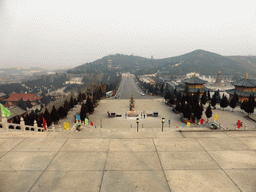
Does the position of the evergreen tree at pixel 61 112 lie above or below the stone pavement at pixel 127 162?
below

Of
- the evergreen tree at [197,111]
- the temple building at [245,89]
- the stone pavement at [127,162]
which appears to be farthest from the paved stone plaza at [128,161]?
the temple building at [245,89]

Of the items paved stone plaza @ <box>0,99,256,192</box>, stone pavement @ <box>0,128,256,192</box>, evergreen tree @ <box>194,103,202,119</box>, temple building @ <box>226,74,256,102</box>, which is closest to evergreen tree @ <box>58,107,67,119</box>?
paved stone plaza @ <box>0,99,256,192</box>

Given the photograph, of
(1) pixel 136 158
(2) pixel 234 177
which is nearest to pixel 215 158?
(2) pixel 234 177

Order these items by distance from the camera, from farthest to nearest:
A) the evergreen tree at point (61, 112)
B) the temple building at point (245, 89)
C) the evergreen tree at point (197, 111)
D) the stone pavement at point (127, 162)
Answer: the temple building at point (245, 89)
the evergreen tree at point (61, 112)
the evergreen tree at point (197, 111)
the stone pavement at point (127, 162)

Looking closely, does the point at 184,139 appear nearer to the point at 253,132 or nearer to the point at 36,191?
the point at 253,132

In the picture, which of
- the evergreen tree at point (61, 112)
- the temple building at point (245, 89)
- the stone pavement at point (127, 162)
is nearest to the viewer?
the stone pavement at point (127, 162)

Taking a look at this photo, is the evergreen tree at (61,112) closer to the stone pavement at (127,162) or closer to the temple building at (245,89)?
the stone pavement at (127,162)

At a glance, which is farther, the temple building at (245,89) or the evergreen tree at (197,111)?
the temple building at (245,89)

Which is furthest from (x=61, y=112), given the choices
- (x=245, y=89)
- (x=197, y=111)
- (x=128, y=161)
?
(x=245, y=89)

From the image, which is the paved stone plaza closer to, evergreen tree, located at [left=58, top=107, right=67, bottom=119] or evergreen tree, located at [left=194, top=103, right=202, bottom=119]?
evergreen tree, located at [left=194, top=103, right=202, bottom=119]
